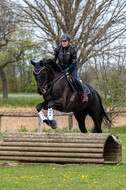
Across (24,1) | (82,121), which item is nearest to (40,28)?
(24,1)

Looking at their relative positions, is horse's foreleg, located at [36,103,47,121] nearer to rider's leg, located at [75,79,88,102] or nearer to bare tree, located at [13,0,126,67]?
rider's leg, located at [75,79,88,102]

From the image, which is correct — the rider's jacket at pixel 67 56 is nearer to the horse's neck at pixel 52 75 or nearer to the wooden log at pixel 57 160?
the horse's neck at pixel 52 75

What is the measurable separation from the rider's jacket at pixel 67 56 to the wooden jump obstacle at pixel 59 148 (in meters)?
1.89

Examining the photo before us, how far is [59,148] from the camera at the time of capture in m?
6.58

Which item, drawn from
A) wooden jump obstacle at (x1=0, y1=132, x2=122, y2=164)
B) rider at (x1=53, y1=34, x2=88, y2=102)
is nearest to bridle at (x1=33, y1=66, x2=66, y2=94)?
rider at (x1=53, y1=34, x2=88, y2=102)

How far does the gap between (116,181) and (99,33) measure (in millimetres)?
10265

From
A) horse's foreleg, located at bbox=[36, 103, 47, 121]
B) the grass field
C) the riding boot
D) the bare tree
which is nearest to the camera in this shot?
the grass field

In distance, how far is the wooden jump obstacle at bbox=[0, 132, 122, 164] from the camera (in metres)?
6.47

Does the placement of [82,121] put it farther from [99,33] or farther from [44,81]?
[99,33]

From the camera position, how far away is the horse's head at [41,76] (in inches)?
280

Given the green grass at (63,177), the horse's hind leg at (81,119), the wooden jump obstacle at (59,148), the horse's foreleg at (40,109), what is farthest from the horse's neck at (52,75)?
the green grass at (63,177)

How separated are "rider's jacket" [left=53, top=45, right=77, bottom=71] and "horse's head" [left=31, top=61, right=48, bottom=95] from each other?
27.5 inches

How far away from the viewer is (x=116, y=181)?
5.19 m

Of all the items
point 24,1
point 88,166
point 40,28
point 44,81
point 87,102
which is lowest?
point 88,166
